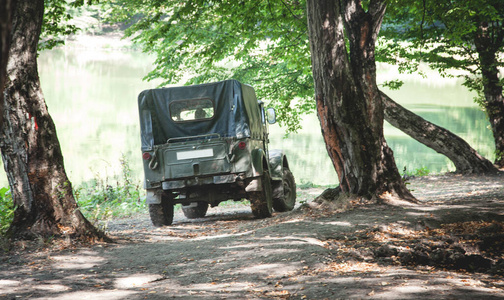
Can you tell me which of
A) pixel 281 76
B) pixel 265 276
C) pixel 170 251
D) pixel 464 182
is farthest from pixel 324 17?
pixel 281 76

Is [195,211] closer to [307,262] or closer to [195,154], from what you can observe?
[195,154]

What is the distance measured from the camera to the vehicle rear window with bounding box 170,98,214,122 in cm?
1049

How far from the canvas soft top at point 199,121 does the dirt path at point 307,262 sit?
258 centimetres

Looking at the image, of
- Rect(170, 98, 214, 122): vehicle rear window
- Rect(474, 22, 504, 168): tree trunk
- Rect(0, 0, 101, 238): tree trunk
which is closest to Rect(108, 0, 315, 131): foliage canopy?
Rect(170, 98, 214, 122): vehicle rear window

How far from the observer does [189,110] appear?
10531 mm

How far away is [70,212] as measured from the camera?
23.6ft

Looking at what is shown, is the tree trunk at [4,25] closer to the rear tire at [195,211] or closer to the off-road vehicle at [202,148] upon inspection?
the off-road vehicle at [202,148]

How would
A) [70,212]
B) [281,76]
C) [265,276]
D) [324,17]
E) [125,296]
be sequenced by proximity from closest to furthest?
[125,296] → [265,276] → [70,212] → [324,17] → [281,76]

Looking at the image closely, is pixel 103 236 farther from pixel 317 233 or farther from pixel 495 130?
pixel 495 130

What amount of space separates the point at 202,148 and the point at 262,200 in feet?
5.04

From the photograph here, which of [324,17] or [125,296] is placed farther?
[324,17]

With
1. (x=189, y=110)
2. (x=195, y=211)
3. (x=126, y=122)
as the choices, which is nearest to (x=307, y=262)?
(x=189, y=110)

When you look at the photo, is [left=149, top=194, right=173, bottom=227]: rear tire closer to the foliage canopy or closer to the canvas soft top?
the canvas soft top

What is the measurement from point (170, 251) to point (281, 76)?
13.2 m
